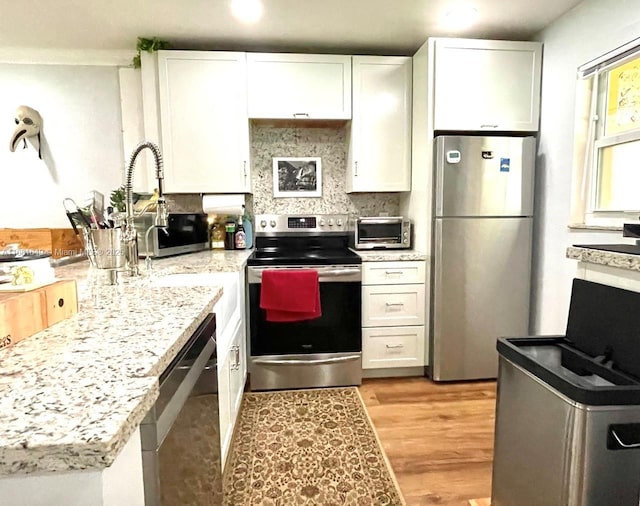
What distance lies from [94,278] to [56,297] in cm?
71

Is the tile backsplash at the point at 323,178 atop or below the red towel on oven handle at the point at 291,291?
atop

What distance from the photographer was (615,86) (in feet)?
7.06

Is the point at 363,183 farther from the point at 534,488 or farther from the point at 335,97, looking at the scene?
the point at 534,488

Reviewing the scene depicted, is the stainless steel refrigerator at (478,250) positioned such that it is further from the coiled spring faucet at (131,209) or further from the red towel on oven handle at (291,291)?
the coiled spring faucet at (131,209)

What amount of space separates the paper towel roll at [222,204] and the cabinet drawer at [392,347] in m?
1.26

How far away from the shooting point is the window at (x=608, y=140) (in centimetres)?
205

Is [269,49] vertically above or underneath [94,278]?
above

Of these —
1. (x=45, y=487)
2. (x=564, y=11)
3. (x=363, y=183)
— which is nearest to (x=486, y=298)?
(x=363, y=183)

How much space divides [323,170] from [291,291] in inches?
45.7

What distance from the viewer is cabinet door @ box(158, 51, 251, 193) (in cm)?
264

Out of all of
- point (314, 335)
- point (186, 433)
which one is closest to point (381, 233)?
point (314, 335)

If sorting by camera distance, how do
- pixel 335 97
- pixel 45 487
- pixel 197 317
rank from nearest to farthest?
pixel 45 487
pixel 197 317
pixel 335 97

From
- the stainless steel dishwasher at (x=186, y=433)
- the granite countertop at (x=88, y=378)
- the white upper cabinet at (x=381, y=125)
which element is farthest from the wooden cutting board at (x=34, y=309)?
the white upper cabinet at (x=381, y=125)

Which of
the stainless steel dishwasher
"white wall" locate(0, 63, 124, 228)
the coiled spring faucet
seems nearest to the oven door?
the coiled spring faucet
